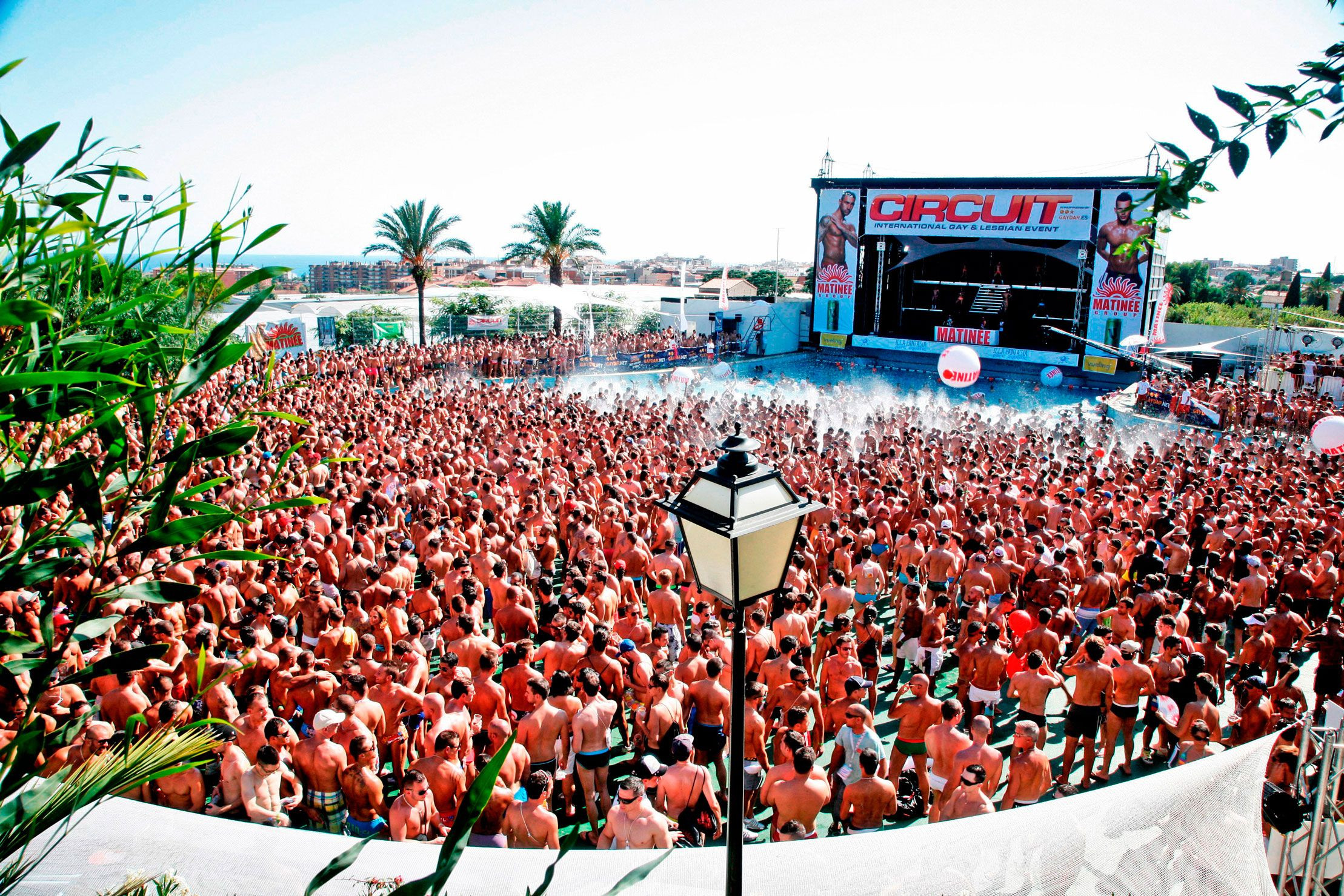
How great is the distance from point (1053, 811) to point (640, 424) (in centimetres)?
1287

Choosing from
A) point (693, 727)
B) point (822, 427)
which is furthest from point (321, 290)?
point (693, 727)

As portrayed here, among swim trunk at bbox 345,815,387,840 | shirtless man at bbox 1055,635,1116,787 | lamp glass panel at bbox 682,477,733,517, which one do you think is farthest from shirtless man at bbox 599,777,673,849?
shirtless man at bbox 1055,635,1116,787

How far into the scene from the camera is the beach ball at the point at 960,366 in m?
14.2

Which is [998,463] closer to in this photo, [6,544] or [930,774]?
[930,774]

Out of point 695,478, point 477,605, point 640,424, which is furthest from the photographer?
point 640,424

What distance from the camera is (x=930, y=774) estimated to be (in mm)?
5195

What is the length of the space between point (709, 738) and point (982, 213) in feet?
82.0

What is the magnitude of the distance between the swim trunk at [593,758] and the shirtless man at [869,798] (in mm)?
1553

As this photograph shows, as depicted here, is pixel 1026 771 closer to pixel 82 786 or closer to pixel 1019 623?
pixel 1019 623

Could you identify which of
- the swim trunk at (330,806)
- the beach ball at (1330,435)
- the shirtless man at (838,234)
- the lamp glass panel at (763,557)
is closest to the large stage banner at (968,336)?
the shirtless man at (838,234)

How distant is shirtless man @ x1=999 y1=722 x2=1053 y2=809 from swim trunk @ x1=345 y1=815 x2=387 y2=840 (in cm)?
377

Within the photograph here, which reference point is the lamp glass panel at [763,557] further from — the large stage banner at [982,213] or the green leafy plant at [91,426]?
the large stage banner at [982,213]

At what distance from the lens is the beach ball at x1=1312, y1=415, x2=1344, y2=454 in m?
11.8

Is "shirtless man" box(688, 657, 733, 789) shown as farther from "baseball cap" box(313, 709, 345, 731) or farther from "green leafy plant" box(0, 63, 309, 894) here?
"green leafy plant" box(0, 63, 309, 894)
